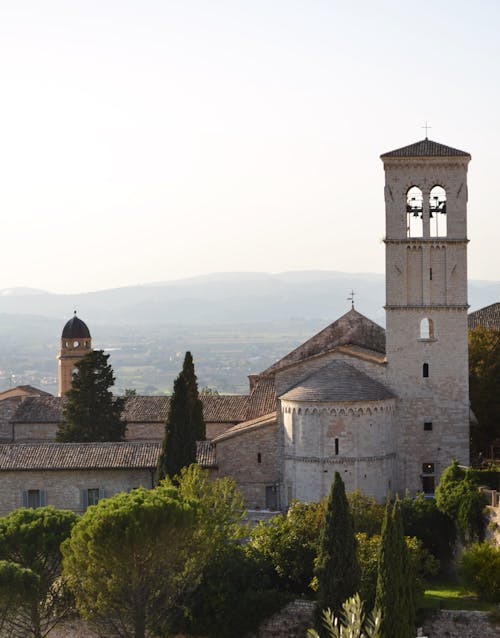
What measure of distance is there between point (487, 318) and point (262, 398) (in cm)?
1689

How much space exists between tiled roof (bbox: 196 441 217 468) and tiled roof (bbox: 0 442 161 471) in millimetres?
1842

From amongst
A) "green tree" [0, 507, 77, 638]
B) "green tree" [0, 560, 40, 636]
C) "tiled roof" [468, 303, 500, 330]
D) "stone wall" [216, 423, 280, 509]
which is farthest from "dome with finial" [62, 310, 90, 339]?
"green tree" [0, 560, 40, 636]

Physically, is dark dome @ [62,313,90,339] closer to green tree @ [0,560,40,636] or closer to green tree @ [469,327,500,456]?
green tree @ [469,327,500,456]

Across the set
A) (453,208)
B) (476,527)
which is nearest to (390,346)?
(453,208)

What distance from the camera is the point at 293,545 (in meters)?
38.0

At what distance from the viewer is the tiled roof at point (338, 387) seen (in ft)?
148

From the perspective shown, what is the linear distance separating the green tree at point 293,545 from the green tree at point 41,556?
685cm

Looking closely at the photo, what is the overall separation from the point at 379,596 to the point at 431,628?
3.79 m

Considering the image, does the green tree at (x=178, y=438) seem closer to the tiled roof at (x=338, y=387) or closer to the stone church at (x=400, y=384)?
the stone church at (x=400, y=384)

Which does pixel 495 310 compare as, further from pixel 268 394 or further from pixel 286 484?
pixel 286 484

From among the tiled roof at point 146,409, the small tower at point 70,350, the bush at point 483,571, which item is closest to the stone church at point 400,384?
the bush at point 483,571

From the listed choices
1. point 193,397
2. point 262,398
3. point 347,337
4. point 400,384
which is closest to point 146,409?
point 262,398

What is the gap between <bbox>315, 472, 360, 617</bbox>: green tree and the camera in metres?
34.4

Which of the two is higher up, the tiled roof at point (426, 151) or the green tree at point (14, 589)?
the tiled roof at point (426, 151)
